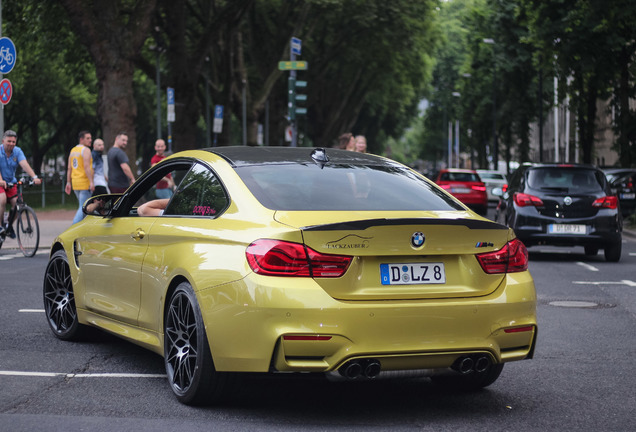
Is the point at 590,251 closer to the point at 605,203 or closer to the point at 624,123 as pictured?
the point at 605,203

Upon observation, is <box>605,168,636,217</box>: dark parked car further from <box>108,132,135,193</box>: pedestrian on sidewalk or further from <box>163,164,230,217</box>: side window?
<box>163,164,230,217</box>: side window

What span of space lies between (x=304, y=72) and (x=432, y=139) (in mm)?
72857

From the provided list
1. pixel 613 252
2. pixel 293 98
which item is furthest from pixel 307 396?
pixel 293 98

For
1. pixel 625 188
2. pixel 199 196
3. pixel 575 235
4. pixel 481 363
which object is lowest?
pixel 575 235

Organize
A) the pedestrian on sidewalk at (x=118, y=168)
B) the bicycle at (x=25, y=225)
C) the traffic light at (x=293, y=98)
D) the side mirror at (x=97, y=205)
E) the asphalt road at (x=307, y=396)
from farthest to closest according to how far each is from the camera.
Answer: the traffic light at (x=293, y=98) → the pedestrian on sidewalk at (x=118, y=168) → the bicycle at (x=25, y=225) → the side mirror at (x=97, y=205) → the asphalt road at (x=307, y=396)

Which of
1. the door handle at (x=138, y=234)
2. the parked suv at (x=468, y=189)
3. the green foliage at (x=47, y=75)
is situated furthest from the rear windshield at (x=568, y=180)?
the parked suv at (x=468, y=189)

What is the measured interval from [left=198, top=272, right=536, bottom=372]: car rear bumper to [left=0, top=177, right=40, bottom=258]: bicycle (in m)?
10.6

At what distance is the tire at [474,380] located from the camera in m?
6.41

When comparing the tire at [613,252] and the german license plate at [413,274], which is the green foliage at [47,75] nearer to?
the tire at [613,252]

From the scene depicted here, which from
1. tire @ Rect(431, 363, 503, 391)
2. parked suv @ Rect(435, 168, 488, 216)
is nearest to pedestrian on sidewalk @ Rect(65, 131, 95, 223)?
tire @ Rect(431, 363, 503, 391)

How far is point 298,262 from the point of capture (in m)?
5.36

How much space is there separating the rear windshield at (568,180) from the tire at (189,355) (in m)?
11.3

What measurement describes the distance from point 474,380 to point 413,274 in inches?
49.6

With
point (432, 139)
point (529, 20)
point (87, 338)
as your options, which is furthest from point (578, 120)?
point (432, 139)
